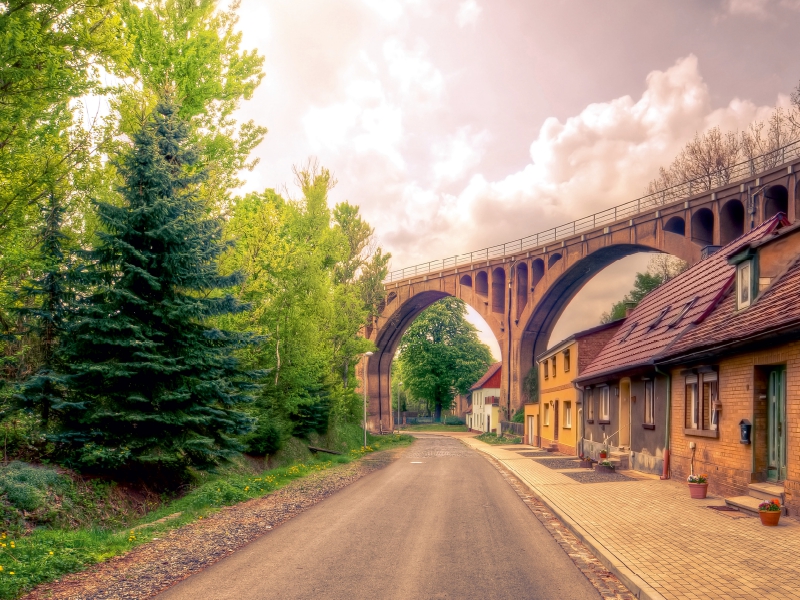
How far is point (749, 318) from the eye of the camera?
12102 millimetres

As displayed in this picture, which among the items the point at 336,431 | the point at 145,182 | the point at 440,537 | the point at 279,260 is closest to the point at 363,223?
the point at 336,431

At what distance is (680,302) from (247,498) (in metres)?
13.9

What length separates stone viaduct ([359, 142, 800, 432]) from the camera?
2830cm

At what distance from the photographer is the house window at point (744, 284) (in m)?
13.1

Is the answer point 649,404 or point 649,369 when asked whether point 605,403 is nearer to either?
point 649,404

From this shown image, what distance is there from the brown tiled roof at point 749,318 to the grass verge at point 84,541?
32.8ft

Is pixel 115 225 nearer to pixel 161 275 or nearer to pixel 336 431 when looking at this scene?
pixel 161 275

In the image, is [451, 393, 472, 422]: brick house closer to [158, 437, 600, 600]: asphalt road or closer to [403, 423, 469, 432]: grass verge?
[403, 423, 469, 432]: grass verge

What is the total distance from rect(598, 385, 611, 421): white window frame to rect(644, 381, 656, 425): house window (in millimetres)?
4154

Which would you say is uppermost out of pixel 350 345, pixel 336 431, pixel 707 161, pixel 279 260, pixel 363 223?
pixel 707 161

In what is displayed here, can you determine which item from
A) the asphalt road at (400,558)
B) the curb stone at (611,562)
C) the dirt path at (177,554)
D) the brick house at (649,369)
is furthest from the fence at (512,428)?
the curb stone at (611,562)

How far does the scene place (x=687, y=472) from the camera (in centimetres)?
1500

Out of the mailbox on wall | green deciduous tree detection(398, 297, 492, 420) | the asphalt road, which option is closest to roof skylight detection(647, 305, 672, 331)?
the mailbox on wall

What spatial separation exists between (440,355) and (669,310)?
59331mm
